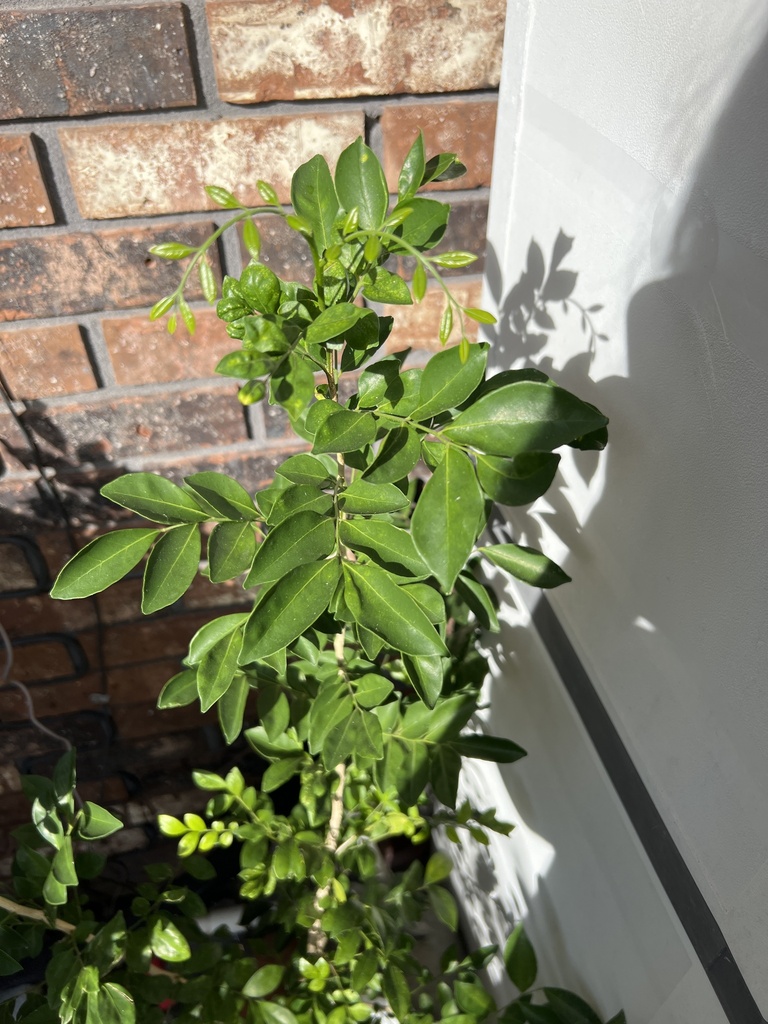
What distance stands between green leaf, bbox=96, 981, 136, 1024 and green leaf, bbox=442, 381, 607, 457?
555 mm

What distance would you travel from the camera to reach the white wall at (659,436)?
0.43 m

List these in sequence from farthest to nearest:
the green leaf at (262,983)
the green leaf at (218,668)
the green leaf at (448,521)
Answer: the green leaf at (262,983) < the green leaf at (218,668) < the green leaf at (448,521)

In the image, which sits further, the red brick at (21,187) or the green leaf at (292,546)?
the red brick at (21,187)

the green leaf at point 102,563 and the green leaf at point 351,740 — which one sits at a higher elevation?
the green leaf at point 102,563

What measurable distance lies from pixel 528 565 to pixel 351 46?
19.6 inches

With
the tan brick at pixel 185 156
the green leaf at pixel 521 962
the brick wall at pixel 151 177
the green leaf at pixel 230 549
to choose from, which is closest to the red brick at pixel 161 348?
the brick wall at pixel 151 177

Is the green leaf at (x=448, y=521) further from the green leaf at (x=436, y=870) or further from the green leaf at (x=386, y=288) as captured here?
the green leaf at (x=436, y=870)

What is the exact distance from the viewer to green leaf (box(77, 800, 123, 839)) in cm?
64

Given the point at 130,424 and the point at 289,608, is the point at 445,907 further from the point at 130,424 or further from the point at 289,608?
the point at 130,424

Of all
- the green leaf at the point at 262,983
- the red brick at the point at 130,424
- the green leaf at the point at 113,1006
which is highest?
the red brick at the point at 130,424

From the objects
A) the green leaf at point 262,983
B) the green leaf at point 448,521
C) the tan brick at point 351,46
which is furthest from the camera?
the green leaf at point 262,983

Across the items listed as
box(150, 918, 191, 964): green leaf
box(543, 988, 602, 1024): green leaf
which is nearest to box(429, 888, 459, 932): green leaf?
box(543, 988, 602, 1024): green leaf

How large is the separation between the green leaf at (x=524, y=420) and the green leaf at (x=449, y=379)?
1cm

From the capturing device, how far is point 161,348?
2.60 feet
